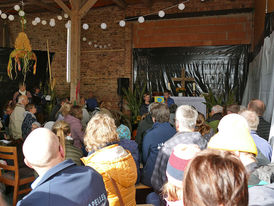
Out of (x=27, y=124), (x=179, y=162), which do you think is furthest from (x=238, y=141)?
(x=27, y=124)

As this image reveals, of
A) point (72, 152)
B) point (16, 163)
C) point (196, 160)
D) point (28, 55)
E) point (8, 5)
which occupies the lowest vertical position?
point (16, 163)

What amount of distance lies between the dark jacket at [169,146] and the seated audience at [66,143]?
869mm

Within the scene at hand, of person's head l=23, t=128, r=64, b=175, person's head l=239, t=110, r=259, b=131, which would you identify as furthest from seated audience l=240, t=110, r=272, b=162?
person's head l=23, t=128, r=64, b=175

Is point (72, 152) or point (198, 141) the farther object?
point (72, 152)

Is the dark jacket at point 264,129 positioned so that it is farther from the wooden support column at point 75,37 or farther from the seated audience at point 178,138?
the wooden support column at point 75,37

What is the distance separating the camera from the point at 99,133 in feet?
6.64

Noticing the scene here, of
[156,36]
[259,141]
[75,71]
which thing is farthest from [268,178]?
[156,36]

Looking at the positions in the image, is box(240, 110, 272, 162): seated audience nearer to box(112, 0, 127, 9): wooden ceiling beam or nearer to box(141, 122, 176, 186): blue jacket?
box(141, 122, 176, 186): blue jacket

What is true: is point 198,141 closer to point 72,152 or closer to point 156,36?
point 72,152

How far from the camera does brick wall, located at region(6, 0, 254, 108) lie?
8.52m

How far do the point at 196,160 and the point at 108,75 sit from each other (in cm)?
919

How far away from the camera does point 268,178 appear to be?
1.49m

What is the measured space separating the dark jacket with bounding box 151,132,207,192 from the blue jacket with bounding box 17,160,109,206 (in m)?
0.84

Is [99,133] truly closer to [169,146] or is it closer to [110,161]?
[110,161]
